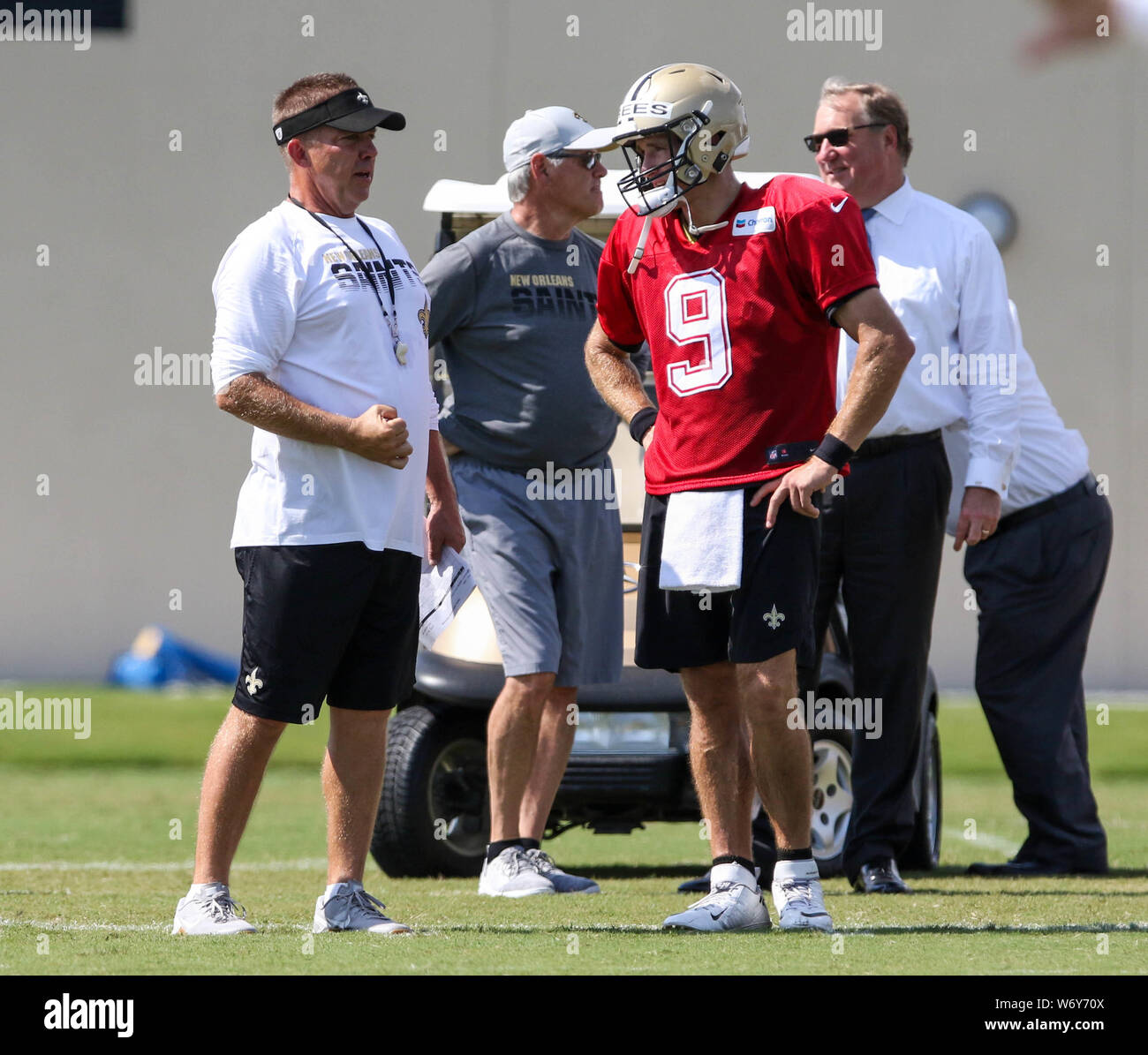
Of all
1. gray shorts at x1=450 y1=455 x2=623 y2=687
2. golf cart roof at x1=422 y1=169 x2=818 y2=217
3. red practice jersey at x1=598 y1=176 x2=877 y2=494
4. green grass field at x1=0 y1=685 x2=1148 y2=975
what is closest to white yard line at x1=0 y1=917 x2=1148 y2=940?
green grass field at x1=0 y1=685 x2=1148 y2=975

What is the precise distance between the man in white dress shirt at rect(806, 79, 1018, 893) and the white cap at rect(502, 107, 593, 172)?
2.75 ft

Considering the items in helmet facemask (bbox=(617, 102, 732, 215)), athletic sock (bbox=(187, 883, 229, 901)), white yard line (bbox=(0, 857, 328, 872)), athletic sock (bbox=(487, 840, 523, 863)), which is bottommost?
white yard line (bbox=(0, 857, 328, 872))

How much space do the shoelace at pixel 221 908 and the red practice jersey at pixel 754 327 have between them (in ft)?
4.96

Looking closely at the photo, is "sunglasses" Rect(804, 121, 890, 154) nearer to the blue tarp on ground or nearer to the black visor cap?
the black visor cap

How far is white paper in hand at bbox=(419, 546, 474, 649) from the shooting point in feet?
17.6

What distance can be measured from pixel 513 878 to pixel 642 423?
5.49ft

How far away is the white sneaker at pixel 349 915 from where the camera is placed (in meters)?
4.69

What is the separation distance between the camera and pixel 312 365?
4.77 m

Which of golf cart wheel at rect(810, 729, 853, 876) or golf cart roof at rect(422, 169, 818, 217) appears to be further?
golf cart roof at rect(422, 169, 818, 217)

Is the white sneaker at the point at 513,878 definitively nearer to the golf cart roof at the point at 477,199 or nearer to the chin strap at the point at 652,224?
the chin strap at the point at 652,224

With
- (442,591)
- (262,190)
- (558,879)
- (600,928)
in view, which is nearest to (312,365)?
(442,591)
